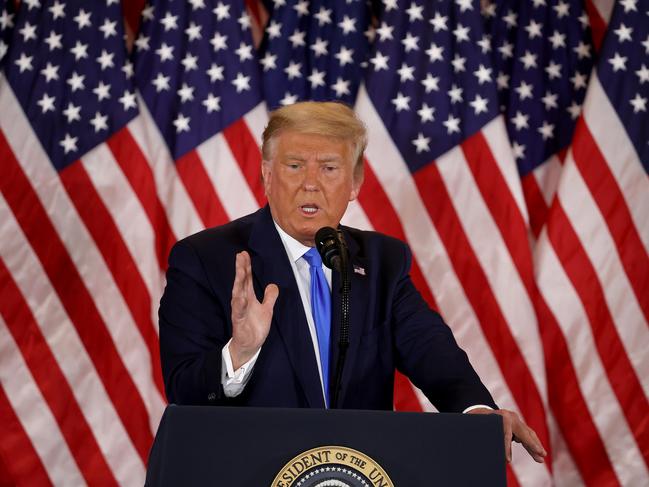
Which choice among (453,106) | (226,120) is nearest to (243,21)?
(226,120)

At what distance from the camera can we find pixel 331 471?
166cm

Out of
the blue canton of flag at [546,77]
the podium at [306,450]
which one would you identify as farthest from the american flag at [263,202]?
the podium at [306,450]

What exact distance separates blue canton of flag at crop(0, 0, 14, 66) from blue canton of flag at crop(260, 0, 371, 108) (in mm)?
1288

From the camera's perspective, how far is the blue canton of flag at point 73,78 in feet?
14.9

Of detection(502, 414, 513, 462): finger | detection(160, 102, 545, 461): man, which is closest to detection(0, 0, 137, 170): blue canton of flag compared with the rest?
detection(160, 102, 545, 461): man

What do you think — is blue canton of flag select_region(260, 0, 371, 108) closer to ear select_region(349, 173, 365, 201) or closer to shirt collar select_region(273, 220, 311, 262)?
ear select_region(349, 173, 365, 201)

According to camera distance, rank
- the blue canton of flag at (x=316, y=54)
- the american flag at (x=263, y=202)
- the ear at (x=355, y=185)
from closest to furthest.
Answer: the ear at (x=355, y=185) < the american flag at (x=263, y=202) < the blue canton of flag at (x=316, y=54)

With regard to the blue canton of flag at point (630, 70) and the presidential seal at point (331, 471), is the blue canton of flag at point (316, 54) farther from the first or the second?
the presidential seal at point (331, 471)

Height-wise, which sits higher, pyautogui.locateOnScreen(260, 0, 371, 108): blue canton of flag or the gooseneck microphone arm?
pyautogui.locateOnScreen(260, 0, 371, 108): blue canton of flag

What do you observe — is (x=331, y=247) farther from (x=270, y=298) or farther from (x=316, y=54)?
(x=316, y=54)

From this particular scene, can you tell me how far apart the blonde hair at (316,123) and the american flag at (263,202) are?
1.82 meters

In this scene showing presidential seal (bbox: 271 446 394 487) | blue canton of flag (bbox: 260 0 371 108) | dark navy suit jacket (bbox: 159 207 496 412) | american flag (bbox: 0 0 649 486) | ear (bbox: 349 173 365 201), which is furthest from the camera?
blue canton of flag (bbox: 260 0 371 108)

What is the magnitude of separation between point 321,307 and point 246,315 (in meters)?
0.62

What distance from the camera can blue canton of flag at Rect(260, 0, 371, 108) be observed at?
469cm
